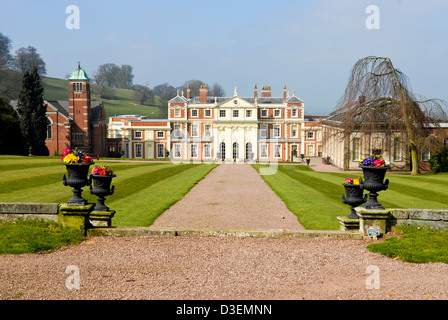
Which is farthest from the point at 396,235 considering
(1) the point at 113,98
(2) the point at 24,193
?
(1) the point at 113,98

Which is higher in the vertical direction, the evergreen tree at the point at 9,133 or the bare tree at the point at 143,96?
the bare tree at the point at 143,96

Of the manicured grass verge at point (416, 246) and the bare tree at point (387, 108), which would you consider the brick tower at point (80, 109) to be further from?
the manicured grass verge at point (416, 246)

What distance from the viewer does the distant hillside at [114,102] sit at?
439ft

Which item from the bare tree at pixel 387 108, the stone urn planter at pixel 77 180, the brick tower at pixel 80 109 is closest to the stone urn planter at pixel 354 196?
the stone urn planter at pixel 77 180

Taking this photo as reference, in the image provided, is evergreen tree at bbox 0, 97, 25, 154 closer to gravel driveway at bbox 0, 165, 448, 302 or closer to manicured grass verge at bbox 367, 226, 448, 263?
gravel driveway at bbox 0, 165, 448, 302

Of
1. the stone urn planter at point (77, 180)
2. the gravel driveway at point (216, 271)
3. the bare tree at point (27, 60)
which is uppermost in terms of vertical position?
the bare tree at point (27, 60)

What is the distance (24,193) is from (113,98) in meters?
147

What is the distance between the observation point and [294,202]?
61.8 feet

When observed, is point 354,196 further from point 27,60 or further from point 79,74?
point 27,60

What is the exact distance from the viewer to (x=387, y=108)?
36094mm

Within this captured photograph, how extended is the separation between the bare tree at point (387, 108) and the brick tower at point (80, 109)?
162ft

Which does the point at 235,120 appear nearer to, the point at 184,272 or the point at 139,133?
the point at 139,133

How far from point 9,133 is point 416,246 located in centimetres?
4935
